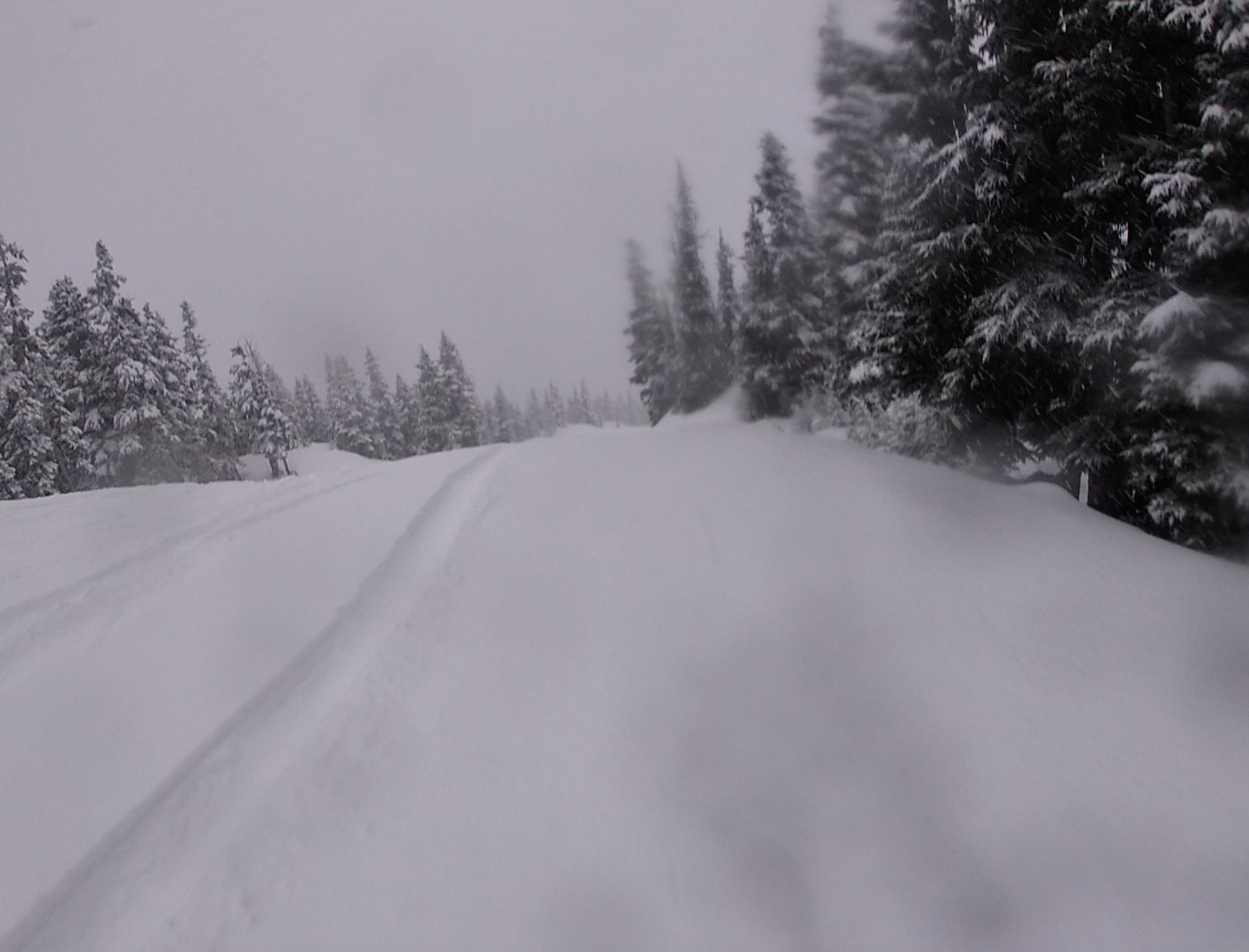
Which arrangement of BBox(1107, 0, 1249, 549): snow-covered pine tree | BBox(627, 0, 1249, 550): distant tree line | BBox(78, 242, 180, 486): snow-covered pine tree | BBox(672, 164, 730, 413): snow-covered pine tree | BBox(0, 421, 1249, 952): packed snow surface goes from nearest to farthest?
1. BBox(0, 421, 1249, 952): packed snow surface
2. BBox(1107, 0, 1249, 549): snow-covered pine tree
3. BBox(627, 0, 1249, 550): distant tree line
4. BBox(78, 242, 180, 486): snow-covered pine tree
5. BBox(672, 164, 730, 413): snow-covered pine tree

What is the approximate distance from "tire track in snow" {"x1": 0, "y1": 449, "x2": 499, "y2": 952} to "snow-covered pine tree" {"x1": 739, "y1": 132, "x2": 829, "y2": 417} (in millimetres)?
20156

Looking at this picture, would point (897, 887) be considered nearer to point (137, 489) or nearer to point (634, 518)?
point (634, 518)

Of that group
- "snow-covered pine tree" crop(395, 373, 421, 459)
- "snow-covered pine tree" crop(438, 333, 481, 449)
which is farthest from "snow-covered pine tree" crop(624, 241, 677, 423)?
"snow-covered pine tree" crop(395, 373, 421, 459)

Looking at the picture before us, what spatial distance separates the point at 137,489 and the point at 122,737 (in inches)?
476

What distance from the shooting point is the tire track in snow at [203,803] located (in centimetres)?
409

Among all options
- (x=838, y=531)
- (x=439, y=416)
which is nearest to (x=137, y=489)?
(x=838, y=531)

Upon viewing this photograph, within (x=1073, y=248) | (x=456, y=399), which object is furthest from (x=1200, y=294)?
(x=456, y=399)

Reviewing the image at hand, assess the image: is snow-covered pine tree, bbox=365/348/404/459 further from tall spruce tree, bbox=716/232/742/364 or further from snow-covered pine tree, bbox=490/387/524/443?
tall spruce tree, bbox=716/232/742/364

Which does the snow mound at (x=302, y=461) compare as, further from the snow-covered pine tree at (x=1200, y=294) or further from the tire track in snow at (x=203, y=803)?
the snow-covered pine tree at (x=1200, y=294)

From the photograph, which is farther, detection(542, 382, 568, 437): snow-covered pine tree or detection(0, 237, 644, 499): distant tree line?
detection(542, 382, 568, 437): snow-covered pine tree

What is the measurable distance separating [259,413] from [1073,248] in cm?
5032

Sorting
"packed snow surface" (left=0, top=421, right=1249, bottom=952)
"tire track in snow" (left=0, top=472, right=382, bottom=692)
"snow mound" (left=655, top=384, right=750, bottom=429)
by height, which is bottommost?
"packed snow surface" (left=0, top=421, right=1249, bottom=952)

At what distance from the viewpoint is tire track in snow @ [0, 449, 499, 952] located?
4.09 metres

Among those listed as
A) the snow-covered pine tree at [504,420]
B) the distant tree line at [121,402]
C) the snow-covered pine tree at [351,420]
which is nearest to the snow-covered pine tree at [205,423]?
the distant tree line at [121,402]
